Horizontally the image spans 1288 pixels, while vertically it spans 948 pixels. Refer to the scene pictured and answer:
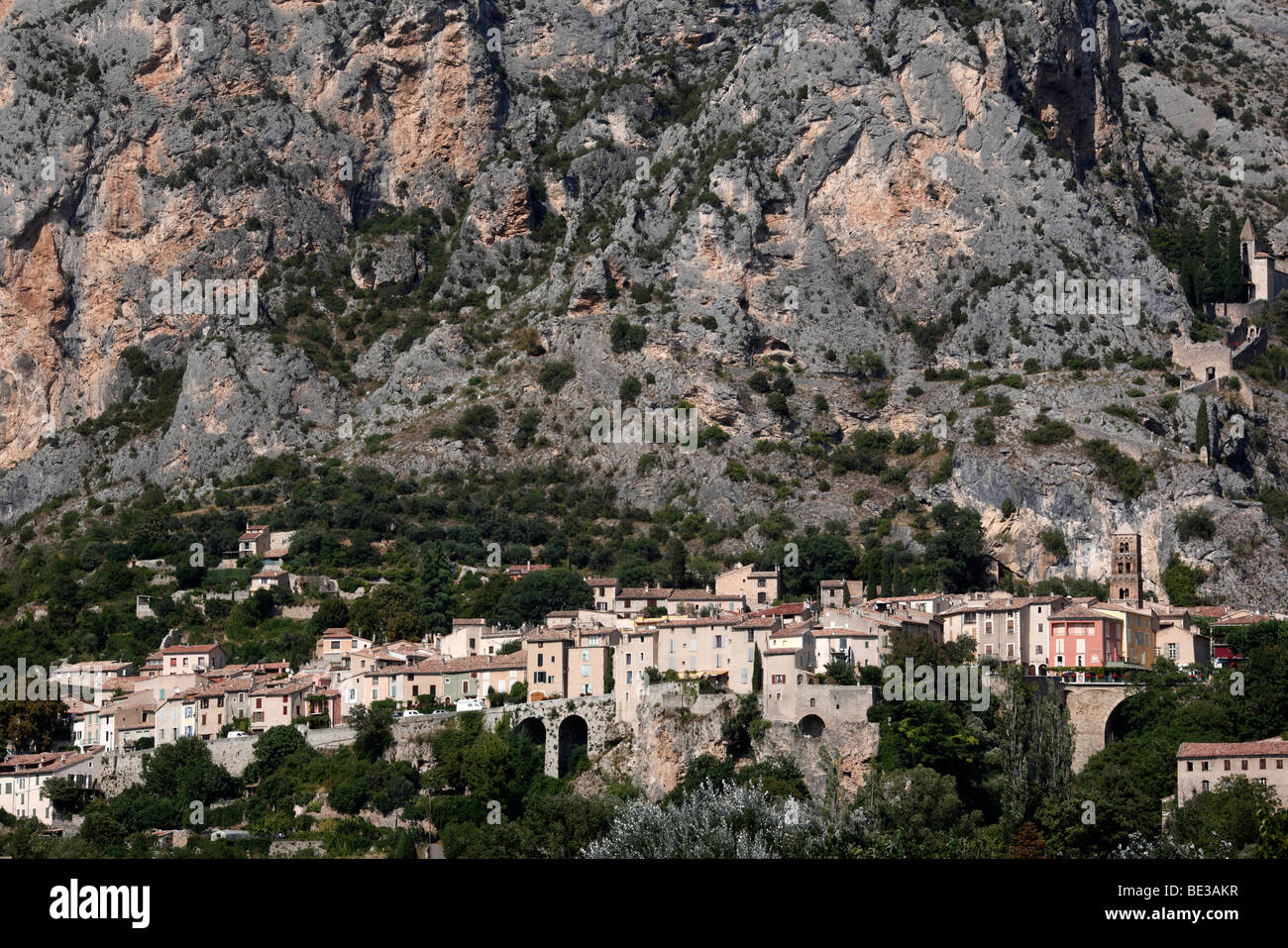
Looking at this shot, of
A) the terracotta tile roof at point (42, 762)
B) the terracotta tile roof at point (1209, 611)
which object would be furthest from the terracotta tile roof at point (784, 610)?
the terracotta tile roof at point (42, 762)

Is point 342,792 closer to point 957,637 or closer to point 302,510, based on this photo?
point 957,637

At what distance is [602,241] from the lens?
373 feet

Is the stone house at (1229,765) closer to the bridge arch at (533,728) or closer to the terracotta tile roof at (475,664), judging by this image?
the bridge arch at (533,728)

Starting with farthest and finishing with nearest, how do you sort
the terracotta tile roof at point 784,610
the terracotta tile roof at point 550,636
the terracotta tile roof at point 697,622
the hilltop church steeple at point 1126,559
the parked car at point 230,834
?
1. the hilltop church steeple at point 1126,559
2. the terracotta tile roof at point 784,610
3. the terracotta tile roof at point 550,636
4. the terracotta tile roof at point 697,622
5. the parked car at point 230,834

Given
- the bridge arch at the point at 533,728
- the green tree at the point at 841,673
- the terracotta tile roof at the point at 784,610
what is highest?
the terracotta tile roof at the point at 784,610

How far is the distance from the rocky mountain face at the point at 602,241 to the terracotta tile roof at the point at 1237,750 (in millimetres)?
30123

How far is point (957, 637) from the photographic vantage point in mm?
69500

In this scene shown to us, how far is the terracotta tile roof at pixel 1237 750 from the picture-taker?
5491 cm

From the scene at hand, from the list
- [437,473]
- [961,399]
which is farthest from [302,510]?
[961,399]

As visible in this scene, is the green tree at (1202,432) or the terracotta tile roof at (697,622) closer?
the terracotta tile roof at (697,622)

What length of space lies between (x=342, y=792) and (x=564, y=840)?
12257 millimetres

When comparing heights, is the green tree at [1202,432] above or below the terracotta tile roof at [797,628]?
above

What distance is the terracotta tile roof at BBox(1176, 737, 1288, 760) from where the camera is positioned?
54906mm

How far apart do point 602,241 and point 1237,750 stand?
65.4 m
